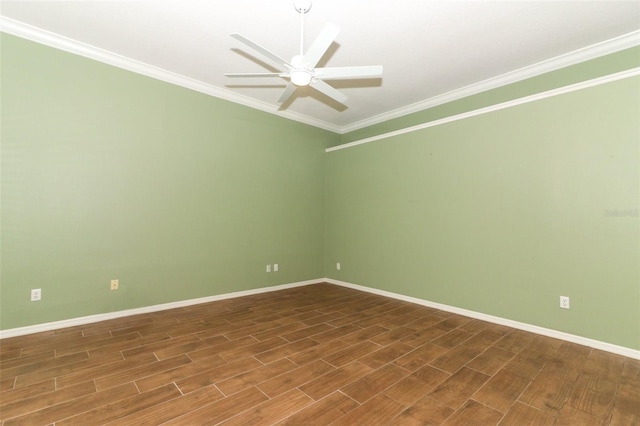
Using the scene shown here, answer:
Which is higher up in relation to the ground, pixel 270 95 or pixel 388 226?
pixel 270 95

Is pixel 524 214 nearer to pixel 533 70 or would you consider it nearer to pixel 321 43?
pixel 533 70

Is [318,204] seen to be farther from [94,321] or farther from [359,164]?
[94,321]

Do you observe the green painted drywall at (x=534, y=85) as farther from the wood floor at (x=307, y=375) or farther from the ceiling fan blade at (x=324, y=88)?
the wood floor at (x=307, y=375)

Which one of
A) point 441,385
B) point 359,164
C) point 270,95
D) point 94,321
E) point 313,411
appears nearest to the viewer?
point 313,411

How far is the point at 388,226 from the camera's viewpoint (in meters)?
4.43

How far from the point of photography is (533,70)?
329 centimetres

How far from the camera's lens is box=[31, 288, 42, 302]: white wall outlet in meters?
2.77

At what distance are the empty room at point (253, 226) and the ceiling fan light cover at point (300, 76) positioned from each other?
0.05 ft

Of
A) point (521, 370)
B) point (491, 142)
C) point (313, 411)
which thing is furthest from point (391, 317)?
point (491, 142)

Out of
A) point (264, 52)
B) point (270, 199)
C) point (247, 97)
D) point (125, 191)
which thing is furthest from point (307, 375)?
point (247, 97)

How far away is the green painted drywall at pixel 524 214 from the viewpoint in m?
2.58

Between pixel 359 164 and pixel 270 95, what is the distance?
71.0 inches

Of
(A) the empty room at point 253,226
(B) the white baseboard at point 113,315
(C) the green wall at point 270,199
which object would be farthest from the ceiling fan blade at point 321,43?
(B) the white baseboard at point 113,315

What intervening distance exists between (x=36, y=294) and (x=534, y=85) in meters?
5.79
